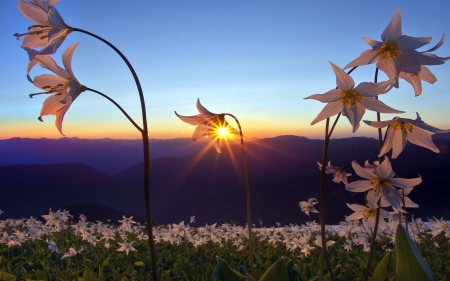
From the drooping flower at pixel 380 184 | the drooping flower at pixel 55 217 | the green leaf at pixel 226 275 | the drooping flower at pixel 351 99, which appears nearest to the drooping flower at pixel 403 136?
the drooping flower at pixel 380 184

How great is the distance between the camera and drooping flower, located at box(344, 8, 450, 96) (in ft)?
5.33

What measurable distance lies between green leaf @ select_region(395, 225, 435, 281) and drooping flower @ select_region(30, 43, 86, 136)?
1.58m

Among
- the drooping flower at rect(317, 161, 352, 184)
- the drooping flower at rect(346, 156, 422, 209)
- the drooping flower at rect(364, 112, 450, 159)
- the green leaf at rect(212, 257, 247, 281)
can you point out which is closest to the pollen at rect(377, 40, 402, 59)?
the drooping flower at rect(364, 112, 450, 159)

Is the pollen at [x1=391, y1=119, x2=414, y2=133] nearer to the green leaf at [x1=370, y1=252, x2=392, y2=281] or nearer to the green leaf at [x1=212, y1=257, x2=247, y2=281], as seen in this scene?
the green leaf at [x1=370, y1=252, x2=392, y2=281]

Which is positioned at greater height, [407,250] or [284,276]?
[407,250]

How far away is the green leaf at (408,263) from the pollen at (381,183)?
40cm

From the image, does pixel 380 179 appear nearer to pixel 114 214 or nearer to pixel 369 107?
pixel 369 107

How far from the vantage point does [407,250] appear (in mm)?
1614

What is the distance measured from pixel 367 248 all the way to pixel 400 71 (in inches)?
129

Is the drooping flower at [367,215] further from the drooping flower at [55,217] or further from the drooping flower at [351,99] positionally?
the drooping flower at [55,217]

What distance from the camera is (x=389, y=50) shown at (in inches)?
66.4

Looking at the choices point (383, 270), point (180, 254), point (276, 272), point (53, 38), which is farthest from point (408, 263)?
point (180, 254)

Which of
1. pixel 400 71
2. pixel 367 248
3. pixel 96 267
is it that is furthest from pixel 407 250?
pixel 96 267

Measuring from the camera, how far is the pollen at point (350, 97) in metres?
1.71
